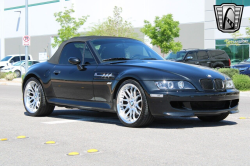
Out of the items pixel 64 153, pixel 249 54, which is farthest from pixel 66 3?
pixel 64 153

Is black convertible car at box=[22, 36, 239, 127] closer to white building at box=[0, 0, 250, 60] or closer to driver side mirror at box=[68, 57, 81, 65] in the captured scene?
driver side mirror at box=[68, 57, 81, 65]

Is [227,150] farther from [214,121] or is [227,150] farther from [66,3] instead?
[66,3]

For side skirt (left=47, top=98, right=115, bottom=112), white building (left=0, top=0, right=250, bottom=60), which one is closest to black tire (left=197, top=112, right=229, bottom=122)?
side skirt (left=47, top=98, right=115, bottom=112)

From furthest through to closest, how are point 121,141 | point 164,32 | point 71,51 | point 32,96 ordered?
point 164,32 < point 32,96 < point 71,51 < point 121,141

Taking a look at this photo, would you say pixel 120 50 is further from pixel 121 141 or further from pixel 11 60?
pixel 11 60

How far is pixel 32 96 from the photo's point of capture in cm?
951

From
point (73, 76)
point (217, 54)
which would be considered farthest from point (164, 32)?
point (73, 76)

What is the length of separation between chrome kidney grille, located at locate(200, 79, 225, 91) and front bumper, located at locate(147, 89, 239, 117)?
0.32 ft

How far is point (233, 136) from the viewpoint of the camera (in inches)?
265

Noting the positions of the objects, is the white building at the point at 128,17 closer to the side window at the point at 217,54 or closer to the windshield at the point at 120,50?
the side window at the point at 217,54

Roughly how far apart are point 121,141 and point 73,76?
255 centimetres

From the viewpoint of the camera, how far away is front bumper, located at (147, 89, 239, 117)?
7199 mm

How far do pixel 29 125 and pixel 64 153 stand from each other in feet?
8.72

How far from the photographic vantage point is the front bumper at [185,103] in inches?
283
